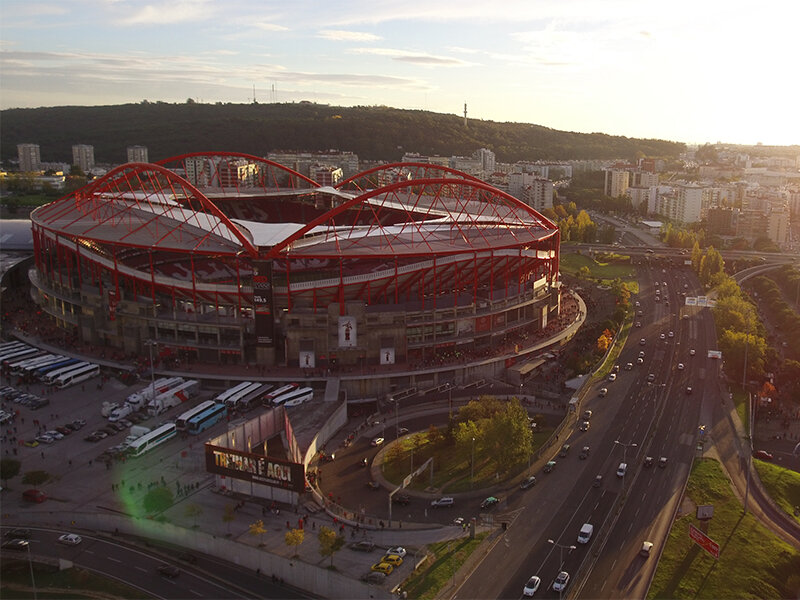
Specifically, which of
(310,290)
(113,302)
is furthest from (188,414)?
(113,302)

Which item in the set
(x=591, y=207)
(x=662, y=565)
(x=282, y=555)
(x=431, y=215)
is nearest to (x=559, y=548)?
(x=662, y=565)

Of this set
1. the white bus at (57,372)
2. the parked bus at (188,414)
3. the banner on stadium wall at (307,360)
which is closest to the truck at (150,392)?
the parked bus at (188,414)

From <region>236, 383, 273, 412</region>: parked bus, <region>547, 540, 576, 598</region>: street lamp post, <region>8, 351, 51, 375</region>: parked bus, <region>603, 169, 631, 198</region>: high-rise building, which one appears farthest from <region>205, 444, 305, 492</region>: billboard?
<region>603, 169, 631, 198</region>: high-rise building

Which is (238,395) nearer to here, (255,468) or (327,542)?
(255,468)

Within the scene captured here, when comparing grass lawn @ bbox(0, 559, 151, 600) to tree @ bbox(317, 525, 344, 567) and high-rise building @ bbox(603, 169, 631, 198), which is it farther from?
high-rise building @ bbox(603, 169, 631, 198)

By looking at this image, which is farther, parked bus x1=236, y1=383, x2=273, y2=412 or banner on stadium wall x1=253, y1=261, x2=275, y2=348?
banner on stadium wall x1=253, y1=261, x2=275, y2=348

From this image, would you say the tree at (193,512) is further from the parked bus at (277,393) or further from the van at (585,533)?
the van at (585,533)

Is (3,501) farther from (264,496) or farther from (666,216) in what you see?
(666,216)
